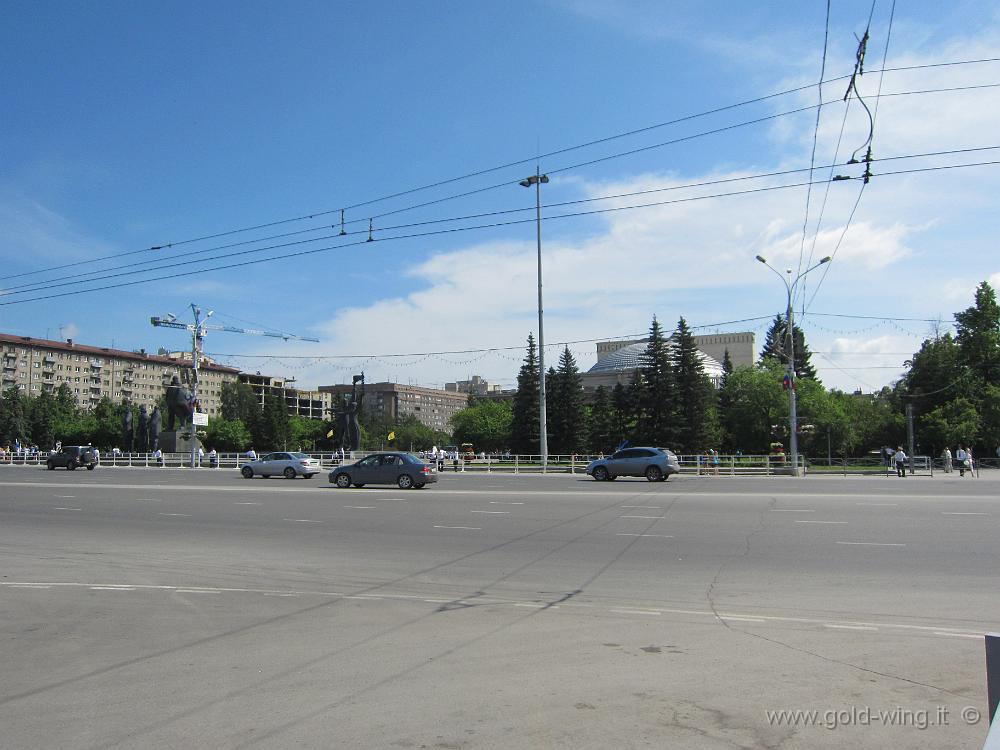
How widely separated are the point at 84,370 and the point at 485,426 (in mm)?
80241

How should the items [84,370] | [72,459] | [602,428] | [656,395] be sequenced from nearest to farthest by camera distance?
[72,459] → [656,395] → [602,428] → [84,370]

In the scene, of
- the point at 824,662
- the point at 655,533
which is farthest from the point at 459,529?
the point at 824,662

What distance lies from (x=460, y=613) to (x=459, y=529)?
8.14 m

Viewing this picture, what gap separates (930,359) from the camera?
7281 cm

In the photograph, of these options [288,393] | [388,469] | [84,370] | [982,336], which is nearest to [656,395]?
[982,336]

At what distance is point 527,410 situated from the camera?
81.9 meters

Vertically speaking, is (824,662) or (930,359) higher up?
(930,359)

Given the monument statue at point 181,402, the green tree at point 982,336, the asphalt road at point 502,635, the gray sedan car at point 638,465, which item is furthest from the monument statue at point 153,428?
the green tree at point 982,336

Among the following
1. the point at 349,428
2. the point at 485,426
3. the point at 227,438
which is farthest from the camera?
the point at 485,426

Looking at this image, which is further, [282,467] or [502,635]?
[282,467]

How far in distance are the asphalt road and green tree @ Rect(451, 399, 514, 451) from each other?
91.1 m

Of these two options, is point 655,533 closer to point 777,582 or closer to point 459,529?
point 459,529

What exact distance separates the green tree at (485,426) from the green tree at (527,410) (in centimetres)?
2208

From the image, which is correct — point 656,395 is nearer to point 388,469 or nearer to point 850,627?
point 388,469
